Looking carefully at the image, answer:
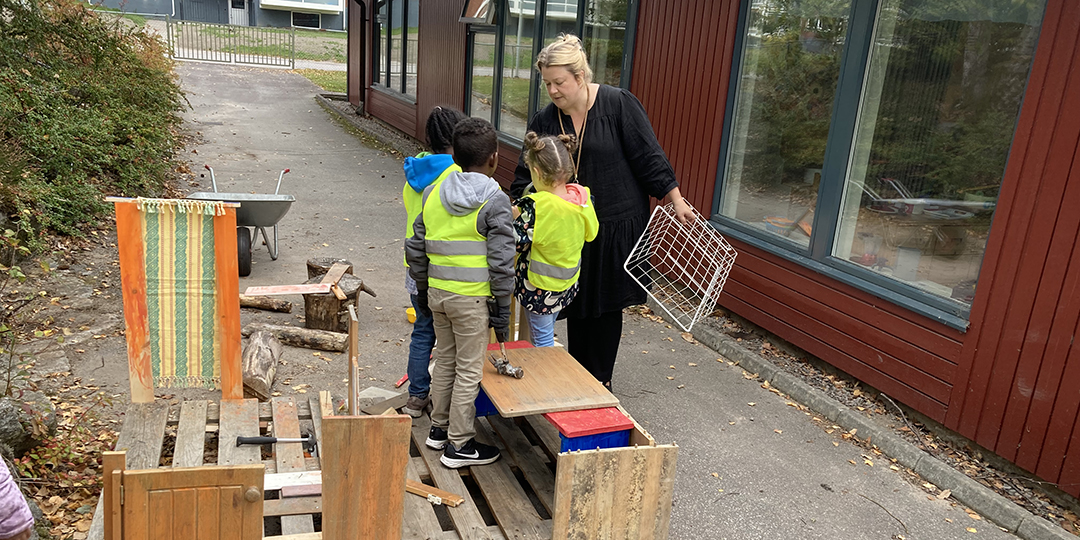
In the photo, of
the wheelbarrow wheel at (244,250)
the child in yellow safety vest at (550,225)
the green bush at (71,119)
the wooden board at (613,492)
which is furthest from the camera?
the green bush at (71,119)

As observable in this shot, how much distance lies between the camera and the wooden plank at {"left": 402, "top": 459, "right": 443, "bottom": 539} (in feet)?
9.63

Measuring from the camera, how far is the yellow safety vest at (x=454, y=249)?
3.23 meters

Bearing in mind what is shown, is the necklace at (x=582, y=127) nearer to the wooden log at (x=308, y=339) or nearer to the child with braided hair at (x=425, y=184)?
the child with braided hair at (x=425, y=184)

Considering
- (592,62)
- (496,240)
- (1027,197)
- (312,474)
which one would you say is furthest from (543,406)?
(592,62)

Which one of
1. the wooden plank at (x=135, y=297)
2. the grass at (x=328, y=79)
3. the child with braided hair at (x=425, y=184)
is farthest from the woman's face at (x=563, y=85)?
the grass at (x=328, y=79)

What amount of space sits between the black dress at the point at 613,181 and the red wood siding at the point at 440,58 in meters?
7.84

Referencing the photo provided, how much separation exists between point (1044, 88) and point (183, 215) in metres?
4.22

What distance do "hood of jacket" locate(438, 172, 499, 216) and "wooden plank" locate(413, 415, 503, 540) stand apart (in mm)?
1134

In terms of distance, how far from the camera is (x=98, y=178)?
815 centimetres

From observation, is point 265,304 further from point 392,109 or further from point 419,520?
point 392,109

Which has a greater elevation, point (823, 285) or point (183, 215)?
point (183, 215)

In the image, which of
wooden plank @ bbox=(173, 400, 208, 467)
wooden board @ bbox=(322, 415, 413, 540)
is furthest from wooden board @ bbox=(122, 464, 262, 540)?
wooden plank @ bbox=(173, 400, 208, 467)

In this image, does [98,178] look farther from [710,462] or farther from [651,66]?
[710,462]

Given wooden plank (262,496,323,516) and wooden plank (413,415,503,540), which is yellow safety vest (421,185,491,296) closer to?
wooden plank (413,415,503,540)
